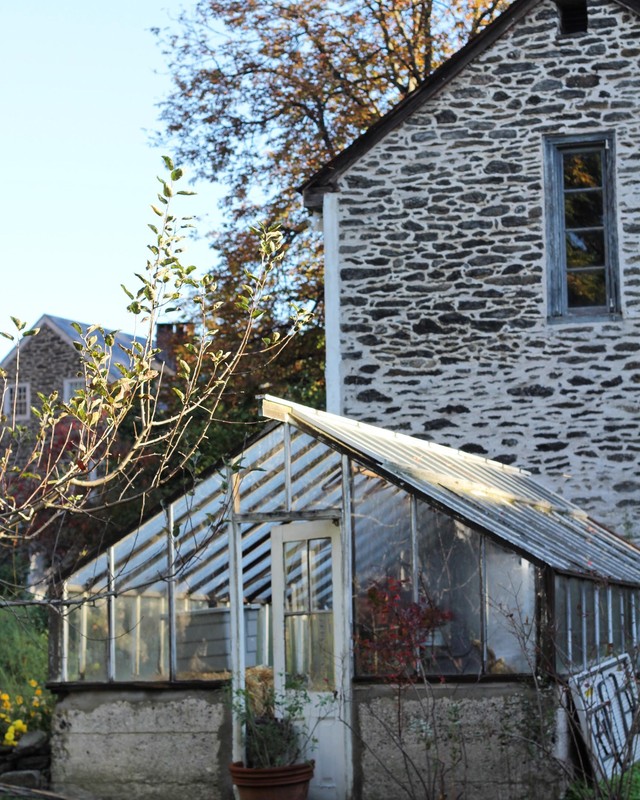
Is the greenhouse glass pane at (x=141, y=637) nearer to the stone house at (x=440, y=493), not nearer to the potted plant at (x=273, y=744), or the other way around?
the stone house at (x=440, y=493)

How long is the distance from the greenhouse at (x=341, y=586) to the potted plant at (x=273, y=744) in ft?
0.54

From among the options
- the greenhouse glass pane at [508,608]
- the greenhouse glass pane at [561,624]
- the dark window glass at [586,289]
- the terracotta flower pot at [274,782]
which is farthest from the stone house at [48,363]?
the greenhouse glass pane at [561,624]

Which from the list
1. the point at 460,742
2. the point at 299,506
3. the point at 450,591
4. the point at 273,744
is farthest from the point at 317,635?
the point at 460,742

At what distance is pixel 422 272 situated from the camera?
13758mm

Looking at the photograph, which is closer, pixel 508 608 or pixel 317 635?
pixel 508 608

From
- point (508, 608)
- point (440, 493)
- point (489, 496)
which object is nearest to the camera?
point (508, 608)

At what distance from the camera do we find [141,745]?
9773 mm

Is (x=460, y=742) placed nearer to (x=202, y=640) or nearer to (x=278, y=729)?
(x=278, y=729)

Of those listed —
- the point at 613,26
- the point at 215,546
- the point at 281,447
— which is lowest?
the point at 215,546

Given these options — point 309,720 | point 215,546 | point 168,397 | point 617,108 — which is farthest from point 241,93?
point 309,720

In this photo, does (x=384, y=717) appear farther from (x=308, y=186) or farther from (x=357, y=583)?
(x=308, y=186)

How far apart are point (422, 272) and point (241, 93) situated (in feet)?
25.4

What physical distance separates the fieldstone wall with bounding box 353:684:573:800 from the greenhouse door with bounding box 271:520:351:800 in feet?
0.54

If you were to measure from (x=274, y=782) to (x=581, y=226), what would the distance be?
684 centimetres
